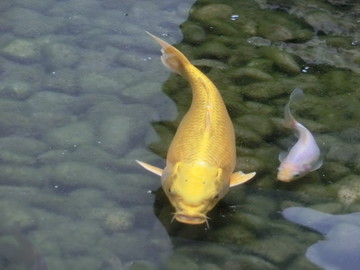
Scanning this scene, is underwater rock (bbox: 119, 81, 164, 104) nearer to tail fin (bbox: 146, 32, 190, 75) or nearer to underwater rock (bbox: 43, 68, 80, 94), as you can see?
tail fin (bbox: 146, 32, 190, 75)

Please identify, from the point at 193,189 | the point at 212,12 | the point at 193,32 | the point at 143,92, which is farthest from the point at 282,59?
the point at 193,189

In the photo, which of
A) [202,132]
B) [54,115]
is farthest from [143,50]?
[202,132]

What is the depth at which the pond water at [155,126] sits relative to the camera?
334cm

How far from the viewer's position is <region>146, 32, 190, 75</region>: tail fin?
4.20 meters

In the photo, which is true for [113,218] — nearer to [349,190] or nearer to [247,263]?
[247,263]

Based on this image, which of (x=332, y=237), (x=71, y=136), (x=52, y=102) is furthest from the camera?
(x=52, y=102)

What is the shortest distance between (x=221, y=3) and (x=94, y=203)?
2513 mm

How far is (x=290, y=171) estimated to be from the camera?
3781 millimetres

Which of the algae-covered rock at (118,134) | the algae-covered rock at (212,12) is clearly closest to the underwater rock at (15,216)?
the algae-covered rock at (118,134)

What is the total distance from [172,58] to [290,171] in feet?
3.45

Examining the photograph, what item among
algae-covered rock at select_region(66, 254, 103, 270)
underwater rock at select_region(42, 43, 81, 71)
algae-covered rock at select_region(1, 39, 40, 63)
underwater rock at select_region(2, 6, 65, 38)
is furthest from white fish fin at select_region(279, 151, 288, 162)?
underwater rock at select_region(2, 6, 65, 38)

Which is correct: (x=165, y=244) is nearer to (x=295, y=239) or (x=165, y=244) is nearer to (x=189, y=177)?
(x=189, y=177)

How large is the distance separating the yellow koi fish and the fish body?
0.33 meters

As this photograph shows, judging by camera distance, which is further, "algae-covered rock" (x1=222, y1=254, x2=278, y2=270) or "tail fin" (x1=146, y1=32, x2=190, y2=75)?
"tail fin" (x1=146, y1=32, x2=190, y2=75)
